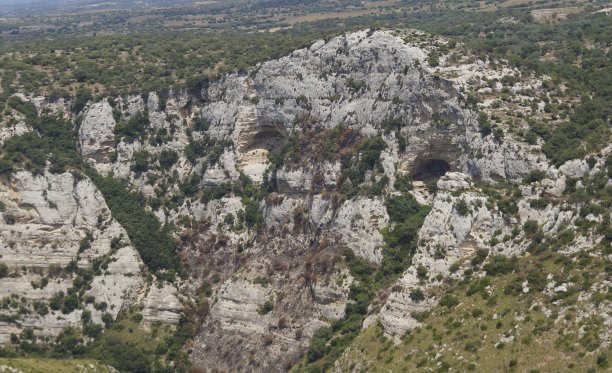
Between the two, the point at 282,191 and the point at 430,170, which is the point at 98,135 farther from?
the point at 430,170

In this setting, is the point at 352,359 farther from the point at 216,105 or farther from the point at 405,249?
the point at 216,105

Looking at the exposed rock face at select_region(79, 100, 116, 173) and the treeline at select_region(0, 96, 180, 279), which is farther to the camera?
the exposed rock face at select_region(79, 100, 116, 173)

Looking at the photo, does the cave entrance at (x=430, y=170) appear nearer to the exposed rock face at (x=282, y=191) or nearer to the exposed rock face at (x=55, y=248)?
the exposed rock face at (x=282, y=191)

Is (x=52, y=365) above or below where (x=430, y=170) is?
below

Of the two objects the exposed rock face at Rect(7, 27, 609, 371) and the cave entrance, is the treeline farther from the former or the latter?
the cave entrance

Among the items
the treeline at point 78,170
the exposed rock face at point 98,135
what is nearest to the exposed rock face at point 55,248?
the treeline at point 78,170

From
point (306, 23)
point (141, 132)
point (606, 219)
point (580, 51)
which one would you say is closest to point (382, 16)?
point (306, 23)

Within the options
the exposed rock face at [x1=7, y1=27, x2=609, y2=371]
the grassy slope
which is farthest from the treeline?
the grassy slope

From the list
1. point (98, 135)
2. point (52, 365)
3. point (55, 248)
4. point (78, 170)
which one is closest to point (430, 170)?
point (98, 135)
